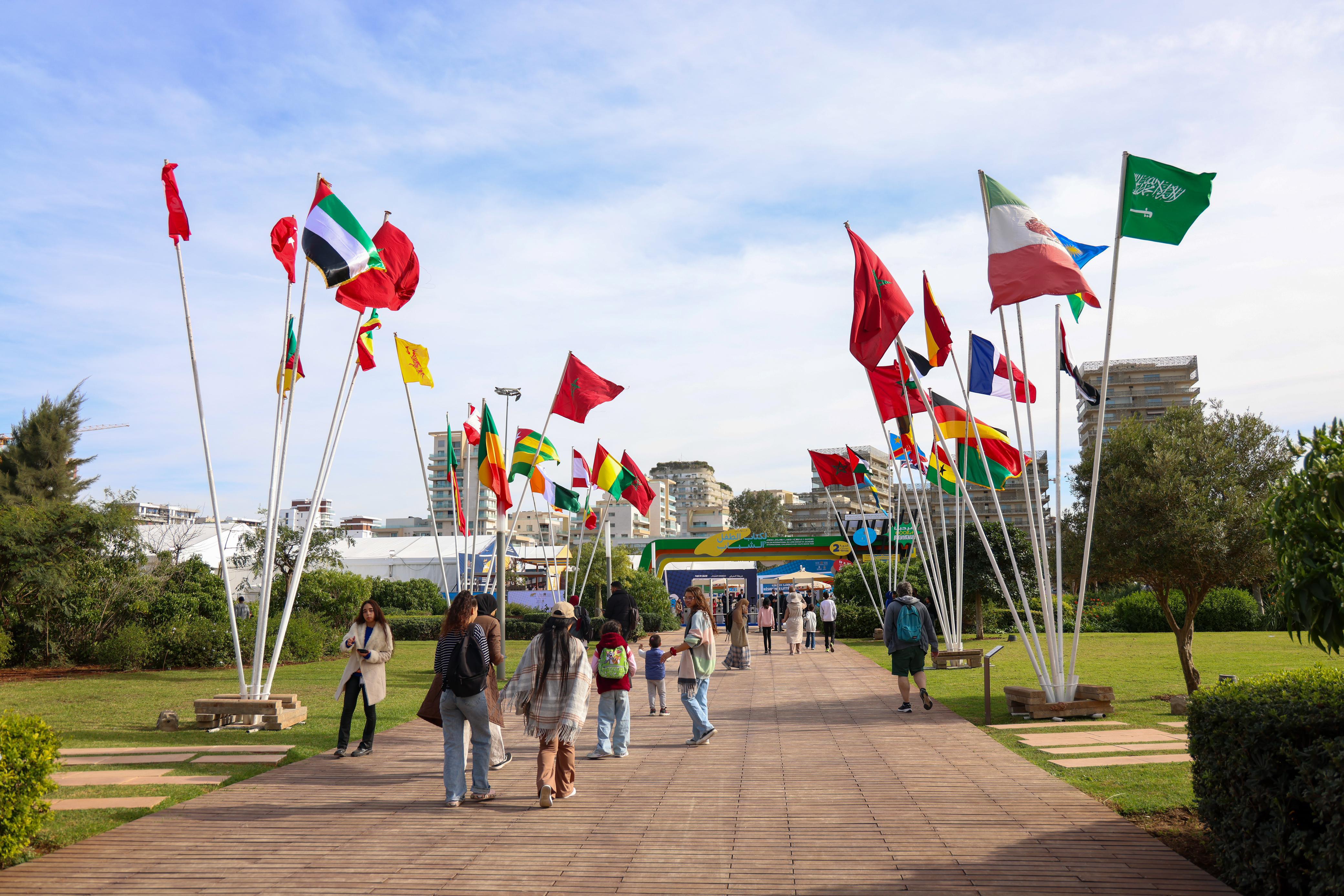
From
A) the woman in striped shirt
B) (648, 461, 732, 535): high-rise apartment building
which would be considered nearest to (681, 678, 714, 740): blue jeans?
the woman in striped shirt

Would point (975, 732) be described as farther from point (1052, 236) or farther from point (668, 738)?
point (1052, 236)

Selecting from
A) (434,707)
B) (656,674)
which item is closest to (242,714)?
(434,707)

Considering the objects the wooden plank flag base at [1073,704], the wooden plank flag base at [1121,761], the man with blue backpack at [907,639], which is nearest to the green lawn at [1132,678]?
the wooden plank flag base at [1121,761]

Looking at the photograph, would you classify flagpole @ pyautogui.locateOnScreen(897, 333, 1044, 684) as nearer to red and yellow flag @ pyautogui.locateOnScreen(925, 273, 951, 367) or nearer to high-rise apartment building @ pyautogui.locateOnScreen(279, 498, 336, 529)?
red and yellow flag @ pyautogui.locateOnScreen(925, 273, 951, 367)

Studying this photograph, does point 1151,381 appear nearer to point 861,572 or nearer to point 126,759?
point 861,572

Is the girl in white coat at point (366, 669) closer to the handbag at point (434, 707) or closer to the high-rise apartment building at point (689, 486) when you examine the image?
the handbag at point (434, 707)

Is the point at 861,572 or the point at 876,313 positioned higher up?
the point at 876,313

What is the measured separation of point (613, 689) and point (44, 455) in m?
34.2

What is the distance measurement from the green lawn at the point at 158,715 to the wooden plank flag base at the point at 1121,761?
23.9ft

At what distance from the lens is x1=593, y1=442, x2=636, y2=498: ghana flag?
2494cm

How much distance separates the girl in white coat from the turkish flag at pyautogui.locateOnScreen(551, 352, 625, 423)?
870cm

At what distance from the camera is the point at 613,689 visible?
9352 mm

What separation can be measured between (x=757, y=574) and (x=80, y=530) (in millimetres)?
29409

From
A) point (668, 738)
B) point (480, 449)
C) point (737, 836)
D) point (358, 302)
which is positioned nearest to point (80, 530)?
point (480, 449)
